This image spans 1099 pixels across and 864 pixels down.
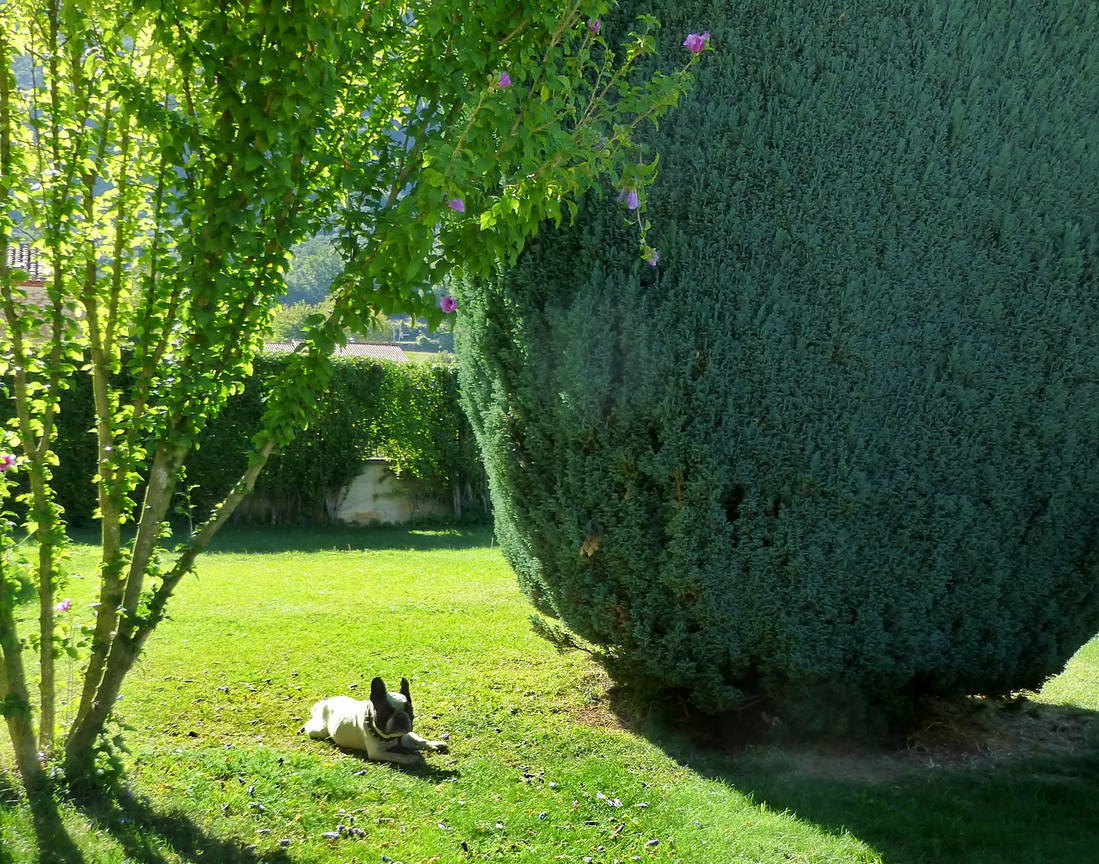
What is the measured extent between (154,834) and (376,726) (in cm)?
115

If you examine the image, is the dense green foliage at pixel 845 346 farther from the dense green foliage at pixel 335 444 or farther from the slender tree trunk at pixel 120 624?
the dense green foliage at pixel 335 444

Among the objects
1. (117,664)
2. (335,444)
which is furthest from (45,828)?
(335,444)

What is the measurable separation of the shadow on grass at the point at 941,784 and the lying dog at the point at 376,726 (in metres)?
1.24

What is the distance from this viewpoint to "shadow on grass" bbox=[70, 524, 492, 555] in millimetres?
10859

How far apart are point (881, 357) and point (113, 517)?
326 centimetres

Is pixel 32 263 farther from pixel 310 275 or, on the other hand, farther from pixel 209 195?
pixel 310 275

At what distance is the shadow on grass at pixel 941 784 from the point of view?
392 centimetres

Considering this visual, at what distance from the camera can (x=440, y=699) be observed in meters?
5.40

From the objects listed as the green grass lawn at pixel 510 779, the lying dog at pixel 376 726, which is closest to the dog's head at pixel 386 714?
the lying dog at pixel 376 726

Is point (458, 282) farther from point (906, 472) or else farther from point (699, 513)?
point (906, 472)

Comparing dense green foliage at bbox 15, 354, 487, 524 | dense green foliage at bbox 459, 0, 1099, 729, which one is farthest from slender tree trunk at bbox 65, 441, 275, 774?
dense green foliage at bbox 15, 354, 487, 524

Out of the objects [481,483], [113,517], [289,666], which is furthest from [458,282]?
[481,483]

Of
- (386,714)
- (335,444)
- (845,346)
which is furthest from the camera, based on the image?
(335,444)

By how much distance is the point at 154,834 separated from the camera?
3457mm
